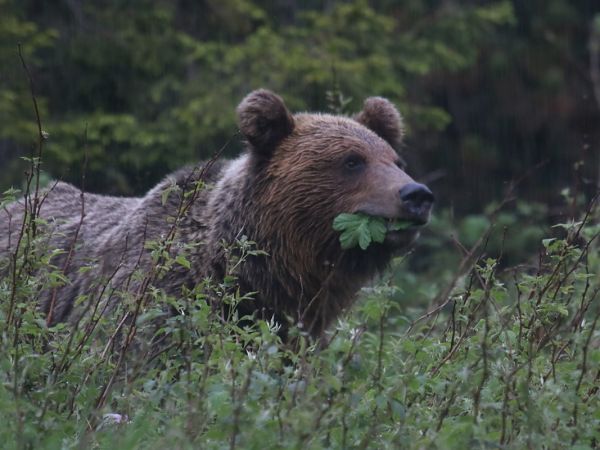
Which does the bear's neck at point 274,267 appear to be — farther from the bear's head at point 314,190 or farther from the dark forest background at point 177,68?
the dark forest background at point 177,68

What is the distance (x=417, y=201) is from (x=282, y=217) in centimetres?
87

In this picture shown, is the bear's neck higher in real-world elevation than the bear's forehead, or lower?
lower

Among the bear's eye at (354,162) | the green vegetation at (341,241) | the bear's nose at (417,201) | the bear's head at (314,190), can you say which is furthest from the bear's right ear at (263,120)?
the bear's nose at (417,201)

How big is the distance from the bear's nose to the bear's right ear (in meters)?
1.06

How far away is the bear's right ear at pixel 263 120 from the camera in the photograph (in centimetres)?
663

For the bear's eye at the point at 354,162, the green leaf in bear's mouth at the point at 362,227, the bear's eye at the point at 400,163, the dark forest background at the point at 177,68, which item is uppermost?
the bear's eye at the point at 354,162

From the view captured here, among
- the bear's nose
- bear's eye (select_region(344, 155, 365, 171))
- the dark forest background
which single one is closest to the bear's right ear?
bear's eye (select_region(344, 155, 365, 171))

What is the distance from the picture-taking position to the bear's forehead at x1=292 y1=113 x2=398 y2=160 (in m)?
6.61

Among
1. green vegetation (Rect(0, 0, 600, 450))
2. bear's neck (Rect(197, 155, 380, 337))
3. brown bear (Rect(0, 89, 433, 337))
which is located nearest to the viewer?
green vegetation (Rect(0, 0, 600, 450))

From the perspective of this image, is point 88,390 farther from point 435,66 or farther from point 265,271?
point 435,66

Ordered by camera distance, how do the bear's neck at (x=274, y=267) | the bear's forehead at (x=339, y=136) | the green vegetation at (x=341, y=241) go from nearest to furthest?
the green vegetation at (x=341, y=241), the bear's neck at (x=274, y=267), the bear's forehead at (x=339, y=136)

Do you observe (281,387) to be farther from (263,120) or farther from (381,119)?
(381,119)

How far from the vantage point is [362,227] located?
6.18 m

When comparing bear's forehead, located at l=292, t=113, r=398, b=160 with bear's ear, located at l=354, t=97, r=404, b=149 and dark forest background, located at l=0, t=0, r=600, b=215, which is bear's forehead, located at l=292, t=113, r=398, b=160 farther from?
dark forest background, located at l=0, t=0, r=600, b=215
